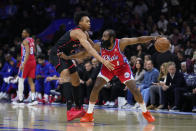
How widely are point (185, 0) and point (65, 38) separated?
970 cm

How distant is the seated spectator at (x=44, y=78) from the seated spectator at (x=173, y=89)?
402cm

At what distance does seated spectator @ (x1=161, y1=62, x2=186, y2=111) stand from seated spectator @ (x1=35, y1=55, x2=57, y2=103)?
4022 millimetres

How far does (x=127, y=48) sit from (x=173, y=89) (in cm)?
340

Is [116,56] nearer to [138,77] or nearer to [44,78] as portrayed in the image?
[138,77]

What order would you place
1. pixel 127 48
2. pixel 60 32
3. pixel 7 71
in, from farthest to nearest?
pixel 60 32, pixel 7 71, pixel 127 48

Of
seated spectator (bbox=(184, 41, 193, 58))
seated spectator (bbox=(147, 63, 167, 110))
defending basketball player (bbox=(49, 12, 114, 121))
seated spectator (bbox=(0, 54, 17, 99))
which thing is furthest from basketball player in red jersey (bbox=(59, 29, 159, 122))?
seated spectator (bbox=(0, 54, 17, 99))

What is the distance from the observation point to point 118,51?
6.96 meters

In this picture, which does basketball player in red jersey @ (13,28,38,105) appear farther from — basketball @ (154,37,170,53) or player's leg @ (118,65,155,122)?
basketball @ (154,37,170,53)

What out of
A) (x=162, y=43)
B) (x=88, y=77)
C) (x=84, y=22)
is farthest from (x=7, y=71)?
(x=162, y=43)

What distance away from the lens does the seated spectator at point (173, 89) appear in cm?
984

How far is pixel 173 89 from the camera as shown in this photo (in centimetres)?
1004

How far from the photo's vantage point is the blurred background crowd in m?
10.2

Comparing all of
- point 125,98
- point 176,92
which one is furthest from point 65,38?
point 125,98

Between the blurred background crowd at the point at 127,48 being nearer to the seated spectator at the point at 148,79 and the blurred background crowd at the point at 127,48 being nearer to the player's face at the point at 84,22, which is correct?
the seated spectator at the point at 148,79
